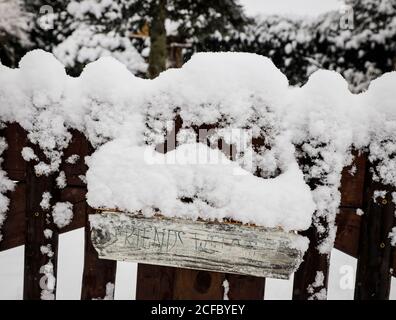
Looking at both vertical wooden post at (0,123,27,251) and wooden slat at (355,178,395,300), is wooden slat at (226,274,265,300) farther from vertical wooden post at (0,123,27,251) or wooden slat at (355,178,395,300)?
vertical wooden post at (0,123,27,251)

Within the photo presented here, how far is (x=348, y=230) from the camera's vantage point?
1278 millimetres

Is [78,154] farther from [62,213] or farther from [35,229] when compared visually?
[35,229]

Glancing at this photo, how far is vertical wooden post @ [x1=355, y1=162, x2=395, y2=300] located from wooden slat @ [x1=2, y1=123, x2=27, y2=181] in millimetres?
1308

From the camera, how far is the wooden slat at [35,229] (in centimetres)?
135

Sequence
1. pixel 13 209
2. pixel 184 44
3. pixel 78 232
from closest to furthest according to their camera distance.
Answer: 1. pixel 13 209
2. pixel 78 232
3. pixel 184 44

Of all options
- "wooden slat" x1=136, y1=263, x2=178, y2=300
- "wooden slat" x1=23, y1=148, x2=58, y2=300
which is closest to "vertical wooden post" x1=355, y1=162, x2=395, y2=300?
"wooden slat" x1=136, y1=263, x2=178, y2=300

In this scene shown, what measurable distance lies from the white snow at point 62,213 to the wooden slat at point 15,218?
0.48 ft

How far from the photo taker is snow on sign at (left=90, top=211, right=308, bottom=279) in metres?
1.17

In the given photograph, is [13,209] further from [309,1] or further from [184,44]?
[309,1]

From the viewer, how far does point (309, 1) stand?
1027 centimetres

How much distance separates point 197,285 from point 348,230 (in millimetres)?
607

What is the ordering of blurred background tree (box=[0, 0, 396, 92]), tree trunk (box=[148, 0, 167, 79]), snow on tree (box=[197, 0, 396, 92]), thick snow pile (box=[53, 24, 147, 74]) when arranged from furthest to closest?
1. thick snow pile (box=[53, 24, 147, 74])
2. snow on tree (box=[197, 0, 396, 92])
3. blurred background tree (box=[0, 0, 396, 92])
4. tree trunk (box=[148, 0, 167, 79])
